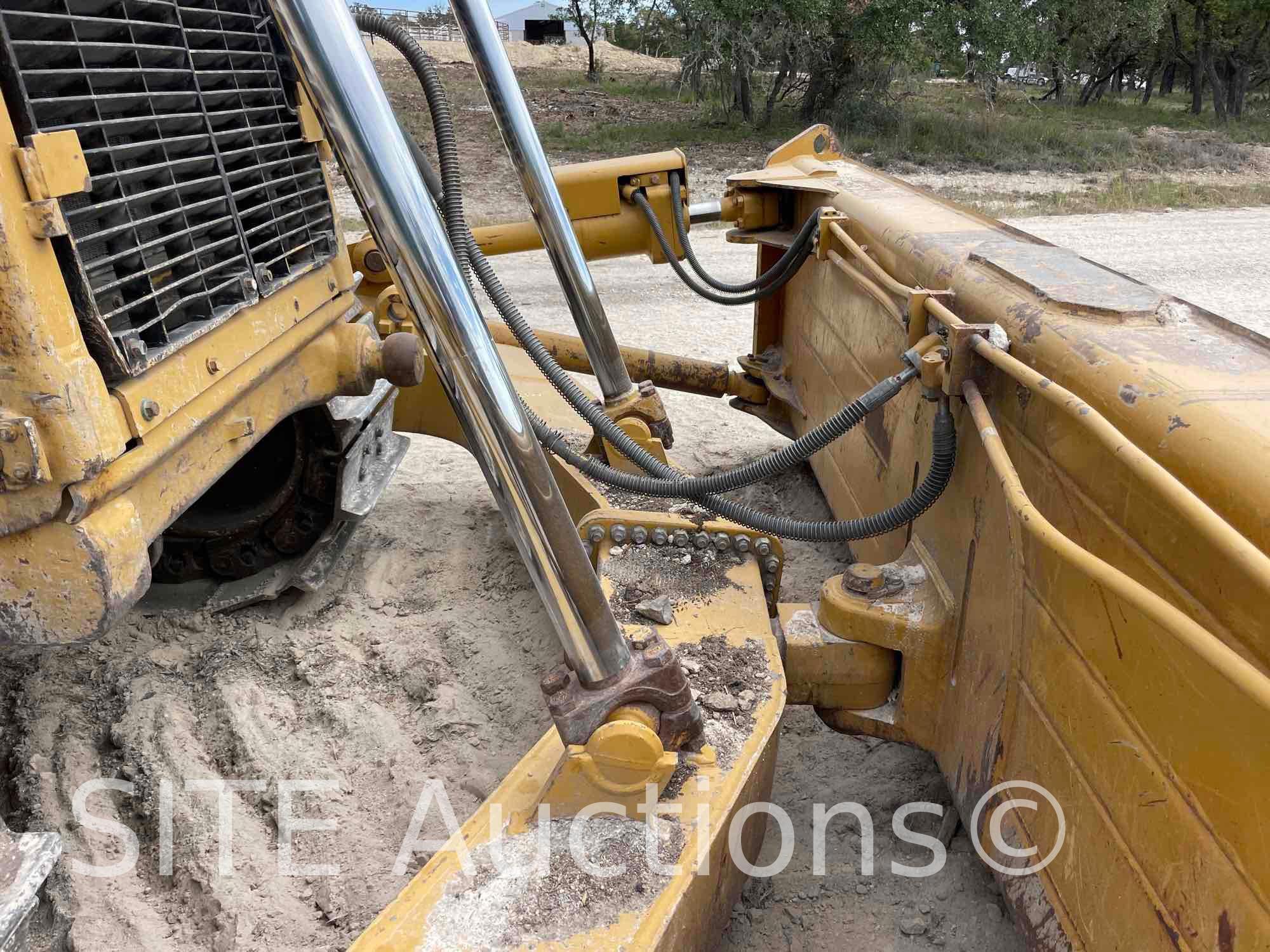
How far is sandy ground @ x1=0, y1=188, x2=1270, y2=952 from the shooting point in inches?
77.8

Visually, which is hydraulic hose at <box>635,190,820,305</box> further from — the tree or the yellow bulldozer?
the tree

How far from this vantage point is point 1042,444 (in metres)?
1.56

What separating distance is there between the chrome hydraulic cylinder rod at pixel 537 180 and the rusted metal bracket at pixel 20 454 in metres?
1.27

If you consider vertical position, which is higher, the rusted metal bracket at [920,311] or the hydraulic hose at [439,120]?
the hydraulic hose at [439,120]

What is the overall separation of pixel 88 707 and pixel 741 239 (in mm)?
2581

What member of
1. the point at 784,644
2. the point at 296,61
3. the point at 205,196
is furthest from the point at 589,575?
the point at 205,196

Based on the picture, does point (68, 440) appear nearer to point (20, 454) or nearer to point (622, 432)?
point (20, 454)

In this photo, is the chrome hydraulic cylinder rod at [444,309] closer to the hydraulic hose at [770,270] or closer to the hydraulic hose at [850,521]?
the hydraulic hose at [850,521]

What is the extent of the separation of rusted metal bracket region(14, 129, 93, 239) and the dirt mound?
21.6 meters

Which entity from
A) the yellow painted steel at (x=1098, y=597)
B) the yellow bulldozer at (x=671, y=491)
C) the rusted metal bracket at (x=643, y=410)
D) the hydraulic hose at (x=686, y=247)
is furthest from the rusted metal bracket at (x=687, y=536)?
the hydraulic hose at (x=686, y=247)

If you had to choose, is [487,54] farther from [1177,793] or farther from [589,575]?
[1177,793]

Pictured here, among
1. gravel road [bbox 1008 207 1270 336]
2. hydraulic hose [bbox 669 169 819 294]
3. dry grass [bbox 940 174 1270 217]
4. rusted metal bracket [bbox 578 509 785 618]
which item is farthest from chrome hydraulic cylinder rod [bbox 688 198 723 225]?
dry grass [bbox 940 174 1270 217]

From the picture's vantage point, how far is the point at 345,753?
244cm

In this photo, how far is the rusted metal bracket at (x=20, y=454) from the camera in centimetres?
142
